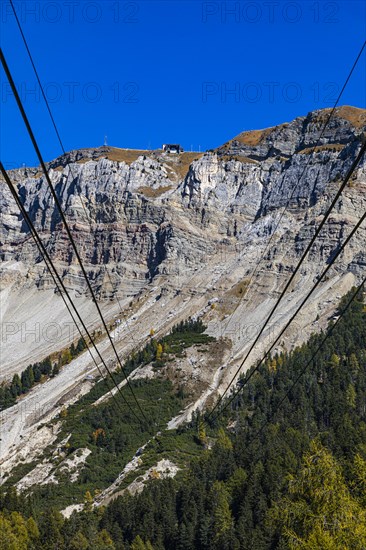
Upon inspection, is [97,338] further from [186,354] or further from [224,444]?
[224,444]

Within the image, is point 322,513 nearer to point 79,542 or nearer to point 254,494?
point 254,494

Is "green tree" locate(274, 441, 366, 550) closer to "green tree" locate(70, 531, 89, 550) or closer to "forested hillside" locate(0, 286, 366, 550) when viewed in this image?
"forested hillside" locate(0, 286, 366, 550)

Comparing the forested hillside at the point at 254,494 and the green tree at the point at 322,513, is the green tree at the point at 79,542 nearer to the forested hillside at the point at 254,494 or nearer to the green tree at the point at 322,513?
the forested hillside at the point at 254,494

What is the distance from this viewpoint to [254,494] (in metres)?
65.8

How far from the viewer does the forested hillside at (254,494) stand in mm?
22438

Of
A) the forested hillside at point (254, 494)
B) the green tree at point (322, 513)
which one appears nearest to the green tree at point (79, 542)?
the forested hillside at point (254, 494)

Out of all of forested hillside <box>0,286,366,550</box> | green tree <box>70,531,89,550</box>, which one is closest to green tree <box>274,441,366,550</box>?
forested hillside <box>0,286,366,550</box>

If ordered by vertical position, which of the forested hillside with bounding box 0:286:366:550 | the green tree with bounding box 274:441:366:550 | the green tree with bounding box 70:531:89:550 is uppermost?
the green tree with bounding box 274:441:366:550

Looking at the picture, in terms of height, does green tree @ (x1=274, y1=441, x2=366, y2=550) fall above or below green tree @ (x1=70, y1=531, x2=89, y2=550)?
above

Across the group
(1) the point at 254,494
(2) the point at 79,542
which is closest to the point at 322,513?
(1) the point at 254,494

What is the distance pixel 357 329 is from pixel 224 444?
172 ft

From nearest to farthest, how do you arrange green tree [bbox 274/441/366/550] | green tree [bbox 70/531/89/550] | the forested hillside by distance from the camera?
green tree [bbox 274/441/366/550] < the forested hillside < green tree [bbox 70/531/89/550]

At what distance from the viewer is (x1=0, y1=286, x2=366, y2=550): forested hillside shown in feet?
73.6

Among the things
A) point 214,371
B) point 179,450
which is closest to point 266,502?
point 179,450
